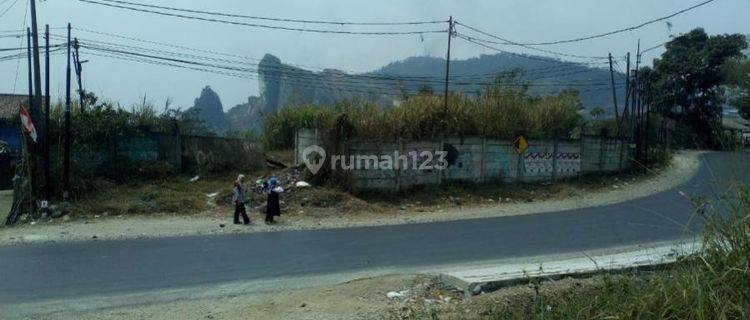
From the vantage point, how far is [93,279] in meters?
9.55

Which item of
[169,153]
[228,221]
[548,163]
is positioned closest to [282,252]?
[228,221]

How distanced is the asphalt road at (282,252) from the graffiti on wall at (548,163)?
1081cm

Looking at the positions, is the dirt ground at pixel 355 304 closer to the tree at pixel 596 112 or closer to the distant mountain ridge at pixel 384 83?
the distant mountain ridge at pixel 384 83

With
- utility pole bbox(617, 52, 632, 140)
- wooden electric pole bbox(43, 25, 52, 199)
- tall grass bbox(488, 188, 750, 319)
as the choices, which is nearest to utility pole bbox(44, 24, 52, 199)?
wooden electric pole bbox(43, 25, 52, 199)

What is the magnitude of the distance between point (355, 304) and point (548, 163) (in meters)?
22.5

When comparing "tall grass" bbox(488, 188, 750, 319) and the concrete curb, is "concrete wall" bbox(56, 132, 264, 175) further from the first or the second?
"tall grass" bbox(488, 188, 750, 319)

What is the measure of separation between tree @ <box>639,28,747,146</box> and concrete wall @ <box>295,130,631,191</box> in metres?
23.1

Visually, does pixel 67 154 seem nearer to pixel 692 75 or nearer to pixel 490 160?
pixel 490 160

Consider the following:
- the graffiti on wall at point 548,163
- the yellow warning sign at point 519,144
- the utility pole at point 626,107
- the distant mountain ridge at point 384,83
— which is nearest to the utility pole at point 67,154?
the distant mountain ridge at point 384,83

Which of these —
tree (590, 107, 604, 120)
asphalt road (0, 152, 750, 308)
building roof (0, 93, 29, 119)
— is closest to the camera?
asphalt road (0, 152, 750, 308)

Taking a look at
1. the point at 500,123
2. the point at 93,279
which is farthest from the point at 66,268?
the point at 500,123

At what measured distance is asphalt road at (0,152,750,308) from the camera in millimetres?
9367

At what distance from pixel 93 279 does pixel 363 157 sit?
13835mm

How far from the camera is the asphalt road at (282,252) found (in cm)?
937
